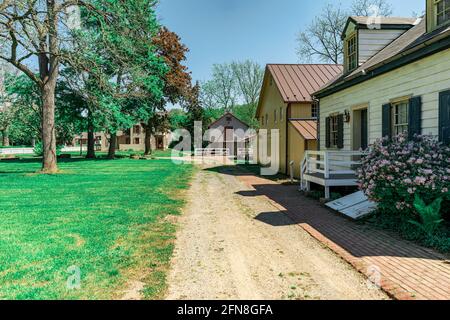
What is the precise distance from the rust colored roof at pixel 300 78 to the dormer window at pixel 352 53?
524 cm

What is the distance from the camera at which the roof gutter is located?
686cm

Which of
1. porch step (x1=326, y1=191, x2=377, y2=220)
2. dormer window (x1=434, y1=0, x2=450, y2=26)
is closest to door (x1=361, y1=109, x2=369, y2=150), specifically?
porch step (x1=326, y1=191, x2=377, y2=220)

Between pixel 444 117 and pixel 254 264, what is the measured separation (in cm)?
522

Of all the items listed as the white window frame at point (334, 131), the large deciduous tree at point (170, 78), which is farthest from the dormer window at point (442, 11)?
the large deciduous tree at point (170, 78)

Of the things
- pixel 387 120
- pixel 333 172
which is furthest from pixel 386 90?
pixel 333 172

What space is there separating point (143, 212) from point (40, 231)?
2.48m

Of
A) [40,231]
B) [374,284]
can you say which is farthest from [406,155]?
[40,231]

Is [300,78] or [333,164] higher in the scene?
[300,78]

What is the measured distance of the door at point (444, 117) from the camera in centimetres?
673

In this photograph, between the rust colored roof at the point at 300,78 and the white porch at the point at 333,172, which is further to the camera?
the rust colored roof at the point at 300,78

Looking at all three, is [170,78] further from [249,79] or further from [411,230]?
[411,230]

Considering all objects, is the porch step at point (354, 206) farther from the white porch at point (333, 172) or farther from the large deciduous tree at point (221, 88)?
the large deciduous tree at point (221, 88)

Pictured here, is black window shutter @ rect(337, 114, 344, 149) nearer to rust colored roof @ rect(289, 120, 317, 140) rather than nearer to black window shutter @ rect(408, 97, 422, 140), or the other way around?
rust colored roof @ rect(289, 120, 317, 140)

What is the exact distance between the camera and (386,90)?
9.30 m
